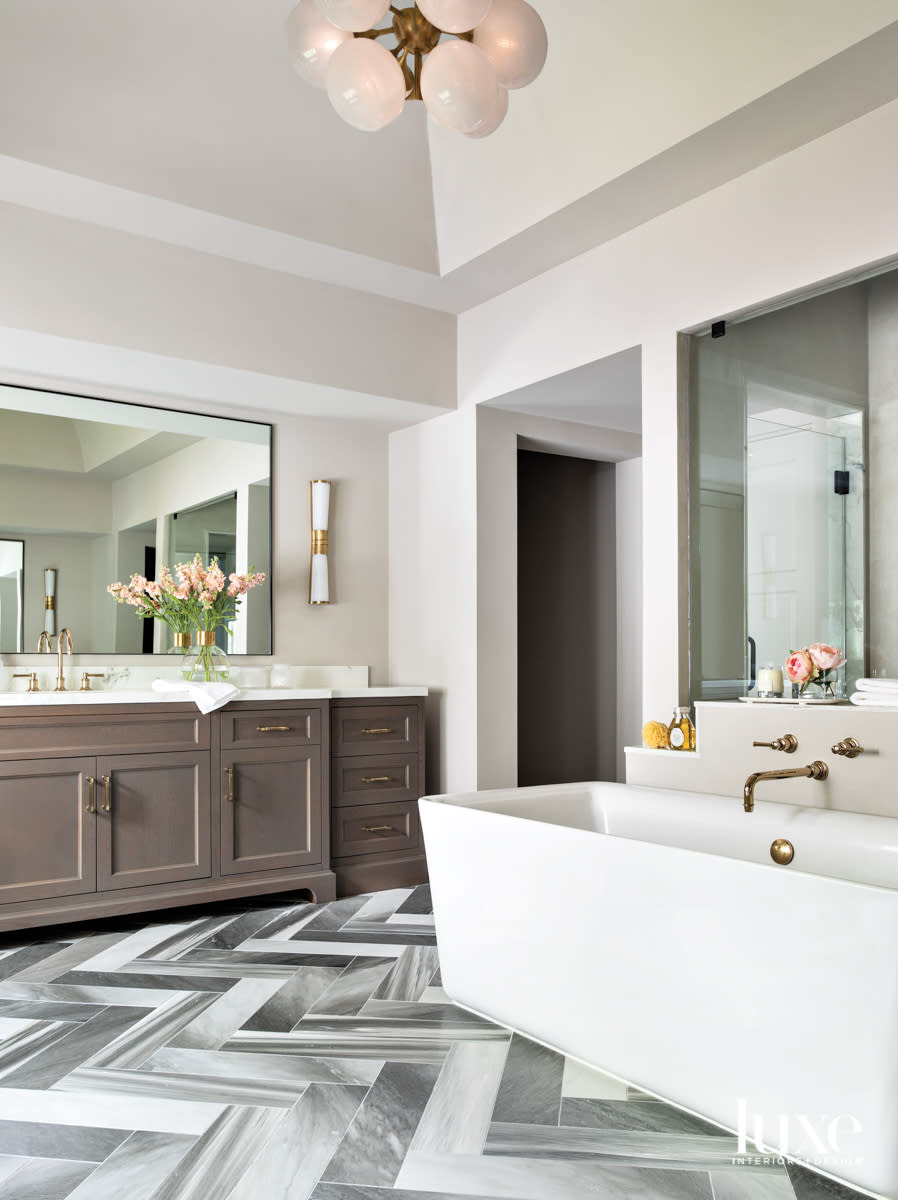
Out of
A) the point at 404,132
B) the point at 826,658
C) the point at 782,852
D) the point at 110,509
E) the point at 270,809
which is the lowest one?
the point at 270,809

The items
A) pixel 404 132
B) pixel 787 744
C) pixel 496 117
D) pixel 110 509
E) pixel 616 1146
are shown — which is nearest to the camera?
pixel 616 1146

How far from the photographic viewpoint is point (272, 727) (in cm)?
390

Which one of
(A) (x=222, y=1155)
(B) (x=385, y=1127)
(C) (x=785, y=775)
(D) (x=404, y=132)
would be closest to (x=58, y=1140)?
(A) (x=222, y=1155)

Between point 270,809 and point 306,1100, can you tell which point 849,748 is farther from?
point 270,809

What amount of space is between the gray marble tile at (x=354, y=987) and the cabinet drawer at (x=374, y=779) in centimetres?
100

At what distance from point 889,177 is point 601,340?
121cm

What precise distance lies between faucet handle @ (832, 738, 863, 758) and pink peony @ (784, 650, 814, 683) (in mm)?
288

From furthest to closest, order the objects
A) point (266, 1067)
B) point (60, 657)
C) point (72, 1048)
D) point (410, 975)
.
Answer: point (60, 657), point (410, 975), point (72, 1048), point (266, 1067)

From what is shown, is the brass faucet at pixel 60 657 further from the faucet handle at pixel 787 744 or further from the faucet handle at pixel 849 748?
the faucet handle at pixel 849 748

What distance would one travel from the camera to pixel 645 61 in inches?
116

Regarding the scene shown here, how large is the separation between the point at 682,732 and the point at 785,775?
0.62 metres

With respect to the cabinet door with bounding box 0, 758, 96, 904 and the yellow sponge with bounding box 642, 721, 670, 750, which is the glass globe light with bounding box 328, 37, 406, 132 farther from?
the cabinet door with bounding box 0, 758, 96, 904

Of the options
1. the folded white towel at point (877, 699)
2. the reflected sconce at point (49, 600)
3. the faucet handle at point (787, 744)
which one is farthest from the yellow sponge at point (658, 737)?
the reflected sconce at point (49, 600)

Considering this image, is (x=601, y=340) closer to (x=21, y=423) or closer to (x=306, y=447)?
(x=306, y=447)
